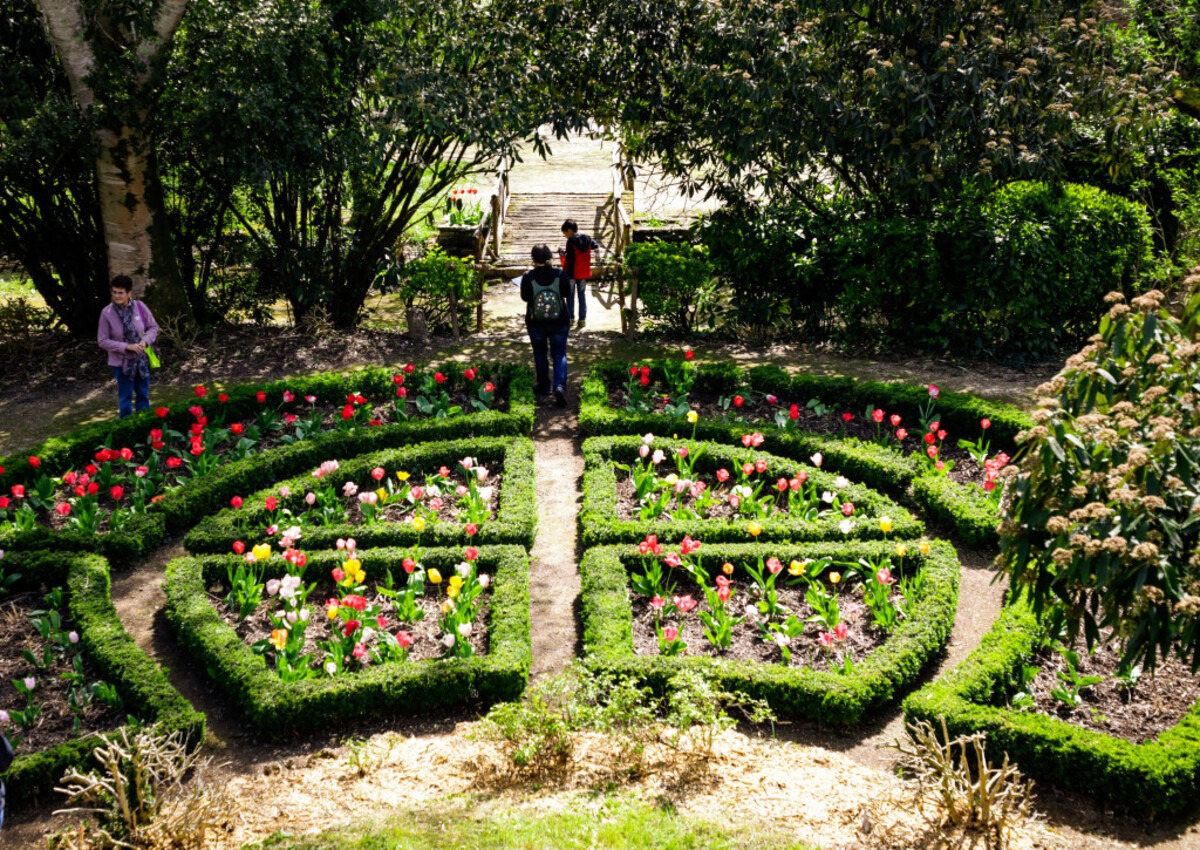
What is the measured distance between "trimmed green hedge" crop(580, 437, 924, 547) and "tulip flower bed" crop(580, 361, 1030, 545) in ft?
1.16

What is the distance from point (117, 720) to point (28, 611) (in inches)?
63.0

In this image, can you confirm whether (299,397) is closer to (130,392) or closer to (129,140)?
→ (130,392)

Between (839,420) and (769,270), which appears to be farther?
(769,270)

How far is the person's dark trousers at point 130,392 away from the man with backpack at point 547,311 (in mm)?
3633

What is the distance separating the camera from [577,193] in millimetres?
20734

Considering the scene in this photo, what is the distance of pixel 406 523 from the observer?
8234mm

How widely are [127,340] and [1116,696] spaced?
8.45 metres

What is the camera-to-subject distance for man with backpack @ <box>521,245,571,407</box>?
34.4 ft

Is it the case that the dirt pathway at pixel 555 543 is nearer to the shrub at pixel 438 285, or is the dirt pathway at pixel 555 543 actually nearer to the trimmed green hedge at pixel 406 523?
the trimmed green hedge at pixel 406 523

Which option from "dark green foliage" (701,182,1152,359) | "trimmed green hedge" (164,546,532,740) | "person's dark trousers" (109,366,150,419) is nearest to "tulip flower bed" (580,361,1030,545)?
"dark green foliage" (701,182,1152,359)

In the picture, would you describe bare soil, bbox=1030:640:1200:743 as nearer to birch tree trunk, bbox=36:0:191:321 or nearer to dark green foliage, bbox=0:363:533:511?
dark green foliage, bbox=0:363:533:511

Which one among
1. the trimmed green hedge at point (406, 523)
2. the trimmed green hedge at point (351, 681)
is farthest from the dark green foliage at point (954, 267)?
the trimmed green hedge at point (351, 681)

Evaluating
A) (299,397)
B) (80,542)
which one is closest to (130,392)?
(299,397)

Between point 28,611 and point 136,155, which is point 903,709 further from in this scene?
point 136,155
